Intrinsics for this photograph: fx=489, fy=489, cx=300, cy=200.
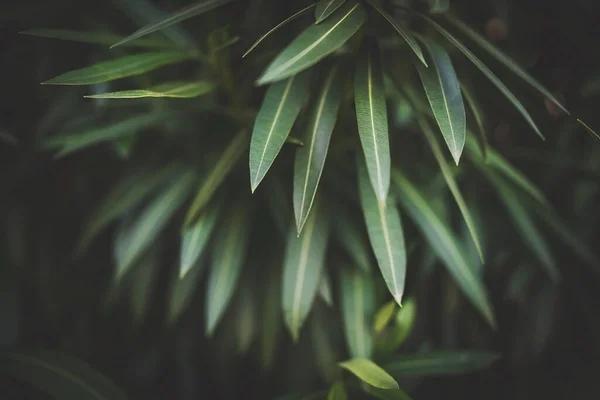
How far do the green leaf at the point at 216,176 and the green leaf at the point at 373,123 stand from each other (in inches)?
7.4

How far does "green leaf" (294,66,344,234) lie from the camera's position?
0.49 meters

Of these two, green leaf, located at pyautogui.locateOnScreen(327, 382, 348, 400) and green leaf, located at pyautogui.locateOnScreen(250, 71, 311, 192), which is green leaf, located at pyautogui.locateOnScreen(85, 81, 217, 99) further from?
green leaf, located at pyautogui.locateOnScreen(327, 382, 348, 400)

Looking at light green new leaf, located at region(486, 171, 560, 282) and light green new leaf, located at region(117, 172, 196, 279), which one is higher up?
light green new leaf, located at region(117, 172, 196, 279)

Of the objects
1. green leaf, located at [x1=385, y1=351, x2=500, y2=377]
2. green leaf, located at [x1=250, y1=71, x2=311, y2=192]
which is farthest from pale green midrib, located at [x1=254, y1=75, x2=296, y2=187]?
green leaf, located at [x1=385, y1=351, x2=500, y2=377]

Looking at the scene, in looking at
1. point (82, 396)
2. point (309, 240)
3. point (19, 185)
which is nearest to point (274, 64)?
point (309, 240)

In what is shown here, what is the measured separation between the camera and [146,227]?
673mm

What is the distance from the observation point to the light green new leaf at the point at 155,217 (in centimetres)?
66

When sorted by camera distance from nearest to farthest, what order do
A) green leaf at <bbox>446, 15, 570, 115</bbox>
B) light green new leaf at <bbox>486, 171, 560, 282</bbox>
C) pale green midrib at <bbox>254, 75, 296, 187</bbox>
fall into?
pale green midrib at <bbox>254, 75, 296, 187</bbox> → green leaf at <bbox>446, 15, 570, 115</bbox> → light green new leaf at <bbox>486, 171, 560, 282</bbox>

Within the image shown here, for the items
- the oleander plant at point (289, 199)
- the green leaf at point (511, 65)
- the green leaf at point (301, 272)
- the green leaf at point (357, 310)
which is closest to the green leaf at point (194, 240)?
the oleander plant at point (289, 199)

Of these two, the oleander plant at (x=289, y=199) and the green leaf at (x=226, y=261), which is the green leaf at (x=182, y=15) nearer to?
the oleander plant at (x=289, y=199)

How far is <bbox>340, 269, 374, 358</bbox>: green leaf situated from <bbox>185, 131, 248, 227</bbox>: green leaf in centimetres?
23

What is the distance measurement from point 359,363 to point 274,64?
0.37 meters

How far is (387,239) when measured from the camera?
21.2 inches

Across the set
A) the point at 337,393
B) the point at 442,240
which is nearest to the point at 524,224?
the point at 442,240
